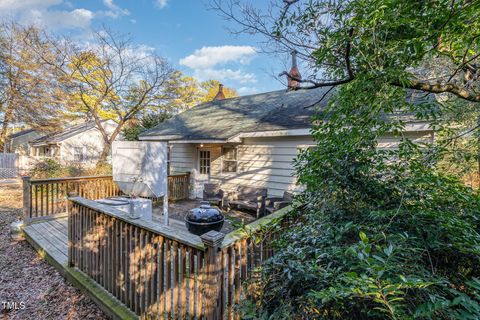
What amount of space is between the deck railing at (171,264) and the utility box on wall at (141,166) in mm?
2188

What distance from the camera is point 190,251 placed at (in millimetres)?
2258

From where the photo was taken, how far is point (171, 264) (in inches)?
95.9

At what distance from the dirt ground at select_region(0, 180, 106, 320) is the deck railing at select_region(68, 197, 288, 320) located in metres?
0.38

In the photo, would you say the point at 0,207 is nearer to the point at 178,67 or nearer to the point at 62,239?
the point at 62,239

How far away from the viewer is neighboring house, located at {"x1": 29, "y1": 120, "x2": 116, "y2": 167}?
874 inches

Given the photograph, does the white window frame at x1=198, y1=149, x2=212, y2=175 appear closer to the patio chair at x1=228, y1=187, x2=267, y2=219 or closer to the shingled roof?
the shingled roof

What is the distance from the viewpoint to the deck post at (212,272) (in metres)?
2.06

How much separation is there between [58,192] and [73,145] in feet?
64.5

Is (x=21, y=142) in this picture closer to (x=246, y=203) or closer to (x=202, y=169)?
(x=202, y=169)

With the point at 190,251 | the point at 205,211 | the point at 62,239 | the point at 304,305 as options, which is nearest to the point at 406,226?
the point at 304,305

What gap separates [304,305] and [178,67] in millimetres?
17892

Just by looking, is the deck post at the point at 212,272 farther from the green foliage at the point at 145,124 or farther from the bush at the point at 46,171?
the green foliage at the point at 145,124

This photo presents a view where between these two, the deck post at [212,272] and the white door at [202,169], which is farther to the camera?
the white door at [202,169]

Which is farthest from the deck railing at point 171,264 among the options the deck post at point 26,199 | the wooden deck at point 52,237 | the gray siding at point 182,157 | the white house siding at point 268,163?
the gray siding at point 182,157
